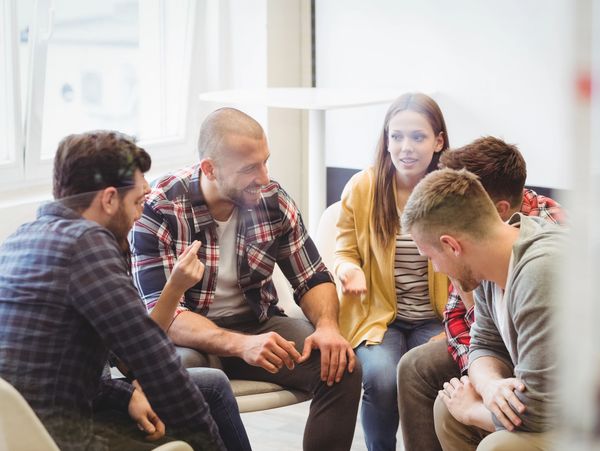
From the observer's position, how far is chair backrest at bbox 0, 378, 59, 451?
1.29 m

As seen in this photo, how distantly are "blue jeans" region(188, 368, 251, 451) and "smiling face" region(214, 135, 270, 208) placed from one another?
1.38ft

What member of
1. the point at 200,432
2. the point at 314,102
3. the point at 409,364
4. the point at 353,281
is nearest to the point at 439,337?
the point at 409,364

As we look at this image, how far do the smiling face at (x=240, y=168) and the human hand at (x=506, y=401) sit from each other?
0.69 meters

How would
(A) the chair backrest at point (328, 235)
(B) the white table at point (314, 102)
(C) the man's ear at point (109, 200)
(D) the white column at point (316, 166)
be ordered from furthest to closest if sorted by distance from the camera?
1. (D) the white column at point (316, 166)
2. (B) the white table at point (314, 102)
3. (A) the chair backrest at point (328, 235)
4. (C) the man's ear at point (109, 200)

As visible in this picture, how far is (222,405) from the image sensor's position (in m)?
1.70

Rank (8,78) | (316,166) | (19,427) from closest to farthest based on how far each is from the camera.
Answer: (19,427) < (8,78) < (316,166)

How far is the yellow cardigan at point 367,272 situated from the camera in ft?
7.13

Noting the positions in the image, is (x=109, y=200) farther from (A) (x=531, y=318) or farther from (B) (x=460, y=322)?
(B) (x=460, y=322)

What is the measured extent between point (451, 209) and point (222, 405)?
569 millimetres

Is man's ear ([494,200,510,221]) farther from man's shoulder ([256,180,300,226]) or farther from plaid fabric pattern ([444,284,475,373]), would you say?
man's shoulder ([256,180,300,226])

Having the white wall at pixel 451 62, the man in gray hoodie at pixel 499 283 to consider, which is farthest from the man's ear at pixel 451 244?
the white wall at pixel 451 62

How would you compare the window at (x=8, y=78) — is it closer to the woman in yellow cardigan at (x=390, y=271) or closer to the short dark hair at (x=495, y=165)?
the woman in yellow cardigan at (x=390, y=271)

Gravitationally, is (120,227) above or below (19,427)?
above

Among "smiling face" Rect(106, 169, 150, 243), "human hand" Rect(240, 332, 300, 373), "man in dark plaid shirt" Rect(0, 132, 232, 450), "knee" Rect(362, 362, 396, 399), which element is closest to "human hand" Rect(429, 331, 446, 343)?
"knee" Rect(362, 362, 396, 399)
